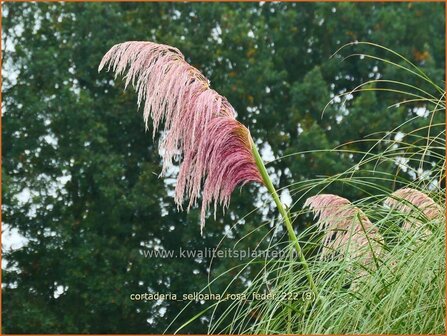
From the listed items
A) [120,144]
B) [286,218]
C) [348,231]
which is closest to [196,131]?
[286,218]

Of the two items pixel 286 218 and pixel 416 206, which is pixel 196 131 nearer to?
pixel 286 218

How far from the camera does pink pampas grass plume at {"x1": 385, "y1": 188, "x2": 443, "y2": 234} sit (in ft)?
7.28

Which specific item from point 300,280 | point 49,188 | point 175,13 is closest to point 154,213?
point 49,188

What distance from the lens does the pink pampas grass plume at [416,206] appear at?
7.28 feet

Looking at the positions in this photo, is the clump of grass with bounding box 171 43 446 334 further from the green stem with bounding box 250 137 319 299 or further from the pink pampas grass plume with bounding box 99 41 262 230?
the pink pampas grass plume with bounding box 99 41 262 230

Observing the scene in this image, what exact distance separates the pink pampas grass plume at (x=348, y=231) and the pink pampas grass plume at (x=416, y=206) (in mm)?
87

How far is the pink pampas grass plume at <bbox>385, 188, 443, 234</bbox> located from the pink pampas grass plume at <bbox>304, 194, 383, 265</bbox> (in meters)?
0.09

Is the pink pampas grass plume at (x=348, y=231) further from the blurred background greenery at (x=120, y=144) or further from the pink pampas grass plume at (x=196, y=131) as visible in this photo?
the blurred background greenery at (x=120, y=144)

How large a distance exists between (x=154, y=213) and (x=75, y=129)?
1349 millimetres

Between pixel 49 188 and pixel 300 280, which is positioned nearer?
pixel 300 280

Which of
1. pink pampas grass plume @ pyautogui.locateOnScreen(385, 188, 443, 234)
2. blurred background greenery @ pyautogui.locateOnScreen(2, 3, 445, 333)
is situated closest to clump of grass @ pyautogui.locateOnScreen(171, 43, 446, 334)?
pink pampas grass plume @ pyautogui.locateOnScreen(385, 188, 443, 234)

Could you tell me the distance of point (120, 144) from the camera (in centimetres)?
1098

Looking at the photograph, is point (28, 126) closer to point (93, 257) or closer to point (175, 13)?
point (93, 257)

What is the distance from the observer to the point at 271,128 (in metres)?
11.2
